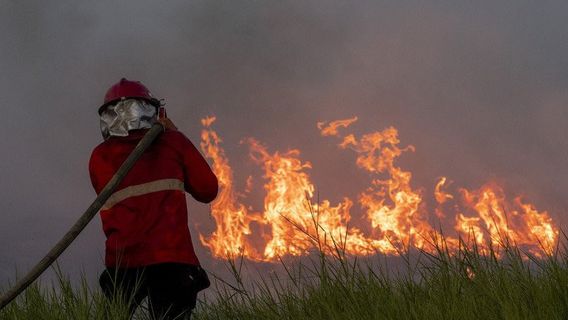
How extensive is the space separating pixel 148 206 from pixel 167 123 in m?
0.71

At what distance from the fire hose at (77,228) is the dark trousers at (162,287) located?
1.32 feet

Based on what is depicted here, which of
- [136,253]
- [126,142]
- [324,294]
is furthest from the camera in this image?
[126,142]

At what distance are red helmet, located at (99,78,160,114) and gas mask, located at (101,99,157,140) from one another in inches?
1.5

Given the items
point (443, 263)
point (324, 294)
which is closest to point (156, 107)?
point (324, 294)

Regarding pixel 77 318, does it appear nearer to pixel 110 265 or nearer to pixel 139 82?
pixel 110 265

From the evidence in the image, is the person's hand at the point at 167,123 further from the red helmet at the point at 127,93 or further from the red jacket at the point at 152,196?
the red helmet at the point at 127,93

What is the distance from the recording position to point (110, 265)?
526 cm

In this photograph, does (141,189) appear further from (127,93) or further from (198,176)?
(127,93)

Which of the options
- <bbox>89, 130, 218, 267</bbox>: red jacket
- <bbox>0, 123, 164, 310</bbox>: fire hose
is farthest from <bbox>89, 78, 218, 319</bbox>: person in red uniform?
<bbox>0, 123, 164, 310</bbox>: fire hose

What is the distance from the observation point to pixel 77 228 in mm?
4973

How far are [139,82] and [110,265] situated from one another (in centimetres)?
152

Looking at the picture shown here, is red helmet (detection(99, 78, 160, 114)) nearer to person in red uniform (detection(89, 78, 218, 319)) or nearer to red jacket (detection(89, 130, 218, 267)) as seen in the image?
person in red uniform (detection(89, 78, 218, 319))

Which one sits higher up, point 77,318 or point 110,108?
A: point 110,108

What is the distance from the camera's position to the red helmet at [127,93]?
18.3ft
